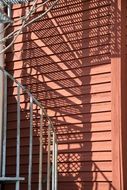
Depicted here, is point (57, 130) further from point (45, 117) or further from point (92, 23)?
point (92, 23)

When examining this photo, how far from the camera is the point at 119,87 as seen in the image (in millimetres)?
5586

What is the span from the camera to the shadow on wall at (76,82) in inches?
225

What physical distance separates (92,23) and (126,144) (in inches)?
65.9

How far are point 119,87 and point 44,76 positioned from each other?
1.30 m

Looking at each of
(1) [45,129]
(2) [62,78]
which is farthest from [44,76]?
(1) [45,129]

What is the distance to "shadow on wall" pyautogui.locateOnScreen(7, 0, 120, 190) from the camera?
5723mm

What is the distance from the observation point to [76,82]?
6090 mm

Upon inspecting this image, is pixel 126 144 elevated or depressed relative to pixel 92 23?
depressed

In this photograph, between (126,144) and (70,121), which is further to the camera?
(70,121)

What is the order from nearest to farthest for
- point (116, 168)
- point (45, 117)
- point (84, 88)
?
1. point (116, 168)
2. point (84, 88)
3. point (45, 117)

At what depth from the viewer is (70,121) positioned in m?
6.06

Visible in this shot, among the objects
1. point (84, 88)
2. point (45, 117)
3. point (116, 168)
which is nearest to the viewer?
point (116, 168)

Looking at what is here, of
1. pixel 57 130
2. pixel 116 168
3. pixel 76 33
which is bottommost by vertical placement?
pixel 116 168

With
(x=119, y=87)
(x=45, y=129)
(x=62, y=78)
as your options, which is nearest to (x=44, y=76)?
(x=62, y=78)
